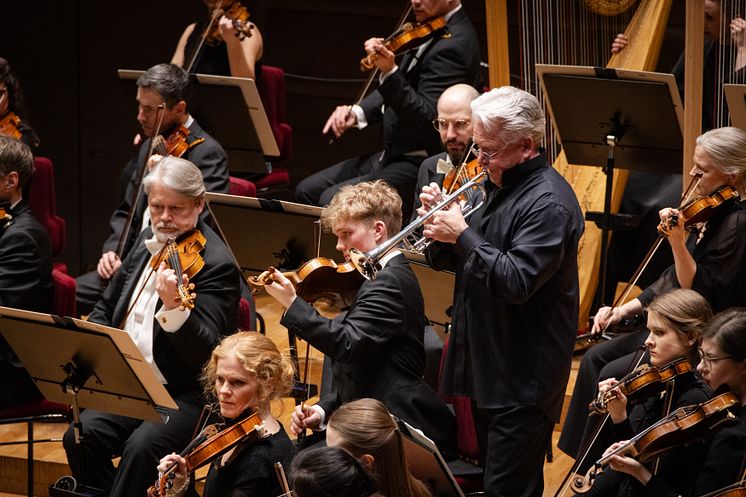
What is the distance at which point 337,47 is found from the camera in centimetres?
711

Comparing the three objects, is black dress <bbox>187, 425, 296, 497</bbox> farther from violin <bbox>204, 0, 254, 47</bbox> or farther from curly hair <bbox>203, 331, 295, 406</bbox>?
violin <bbox>204, 0, 254, 47</bbox>

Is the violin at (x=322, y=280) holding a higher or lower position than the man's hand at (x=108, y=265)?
higher

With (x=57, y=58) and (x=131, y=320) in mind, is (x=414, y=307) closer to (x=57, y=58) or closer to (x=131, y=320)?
(x=131, y=320)

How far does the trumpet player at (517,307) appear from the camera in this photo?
10.5ft

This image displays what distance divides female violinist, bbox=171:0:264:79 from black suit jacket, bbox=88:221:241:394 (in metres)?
2.07

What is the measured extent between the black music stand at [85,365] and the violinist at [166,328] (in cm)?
17

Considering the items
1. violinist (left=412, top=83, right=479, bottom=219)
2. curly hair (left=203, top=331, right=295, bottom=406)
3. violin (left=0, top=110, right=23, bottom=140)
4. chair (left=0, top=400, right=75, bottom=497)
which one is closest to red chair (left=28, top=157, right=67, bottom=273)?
violin (left=0, top=110, right=23, bottom=140)

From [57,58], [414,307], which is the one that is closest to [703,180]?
[414,307]

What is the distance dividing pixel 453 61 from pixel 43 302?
2091 mm

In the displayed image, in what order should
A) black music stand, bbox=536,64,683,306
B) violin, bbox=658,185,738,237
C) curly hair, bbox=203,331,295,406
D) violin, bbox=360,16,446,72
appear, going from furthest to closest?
violin, bbox=360,16,446,72
black music stand, bbox=536,64,683,306
violin, bbox=658,185,738,237
curly hair, bbox=203,331,295,406

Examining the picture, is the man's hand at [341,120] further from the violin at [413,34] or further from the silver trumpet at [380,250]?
the silver trumpet at [380,250]

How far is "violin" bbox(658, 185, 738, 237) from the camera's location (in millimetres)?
3982

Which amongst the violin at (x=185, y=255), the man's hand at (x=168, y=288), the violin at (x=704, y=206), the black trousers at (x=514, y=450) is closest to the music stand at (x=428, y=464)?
the black trousers at (x=514, y=450)

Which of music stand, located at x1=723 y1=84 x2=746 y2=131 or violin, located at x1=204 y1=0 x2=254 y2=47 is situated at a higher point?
violin, located at x1=204 y1=0 x2=254 y2=47
